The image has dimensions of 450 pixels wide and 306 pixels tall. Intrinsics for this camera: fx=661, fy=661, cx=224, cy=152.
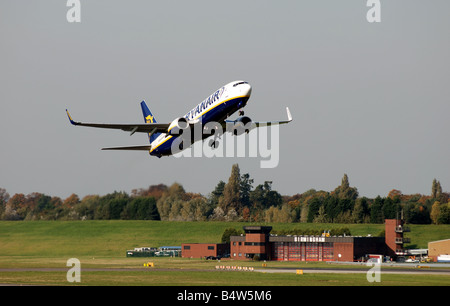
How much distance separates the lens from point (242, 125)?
90125 mm

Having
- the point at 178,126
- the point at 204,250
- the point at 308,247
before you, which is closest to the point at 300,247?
the point at 308,247

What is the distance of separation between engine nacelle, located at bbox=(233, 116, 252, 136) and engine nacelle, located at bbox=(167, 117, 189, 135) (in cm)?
721

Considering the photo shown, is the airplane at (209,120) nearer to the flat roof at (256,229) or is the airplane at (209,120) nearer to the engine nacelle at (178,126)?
the engine nacelle at (178,126)

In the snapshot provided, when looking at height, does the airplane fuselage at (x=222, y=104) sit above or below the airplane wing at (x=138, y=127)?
above

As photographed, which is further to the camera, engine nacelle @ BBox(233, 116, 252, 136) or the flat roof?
the flat roof

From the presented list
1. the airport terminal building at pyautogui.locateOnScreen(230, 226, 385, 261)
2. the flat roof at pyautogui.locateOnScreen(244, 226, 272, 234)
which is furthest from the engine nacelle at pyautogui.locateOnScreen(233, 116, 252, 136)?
the flat roof at pyautogui.locateOnScreen(244, 226, 272, 234)

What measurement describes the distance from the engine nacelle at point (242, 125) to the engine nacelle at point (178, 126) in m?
7.21

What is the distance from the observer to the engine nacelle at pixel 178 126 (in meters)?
87.6

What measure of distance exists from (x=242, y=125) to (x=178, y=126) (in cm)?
889

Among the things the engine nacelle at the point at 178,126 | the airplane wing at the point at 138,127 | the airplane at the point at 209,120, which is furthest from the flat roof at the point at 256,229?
the engine nacelle at the point at 178,126

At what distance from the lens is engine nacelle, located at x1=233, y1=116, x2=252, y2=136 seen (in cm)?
9006

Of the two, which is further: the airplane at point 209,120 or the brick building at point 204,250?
the brick building at point 204,250

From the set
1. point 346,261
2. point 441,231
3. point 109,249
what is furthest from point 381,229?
point 109,249

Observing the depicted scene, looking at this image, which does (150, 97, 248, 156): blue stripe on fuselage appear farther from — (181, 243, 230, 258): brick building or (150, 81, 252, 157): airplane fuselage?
(181, 243, 230, 258): brick building
